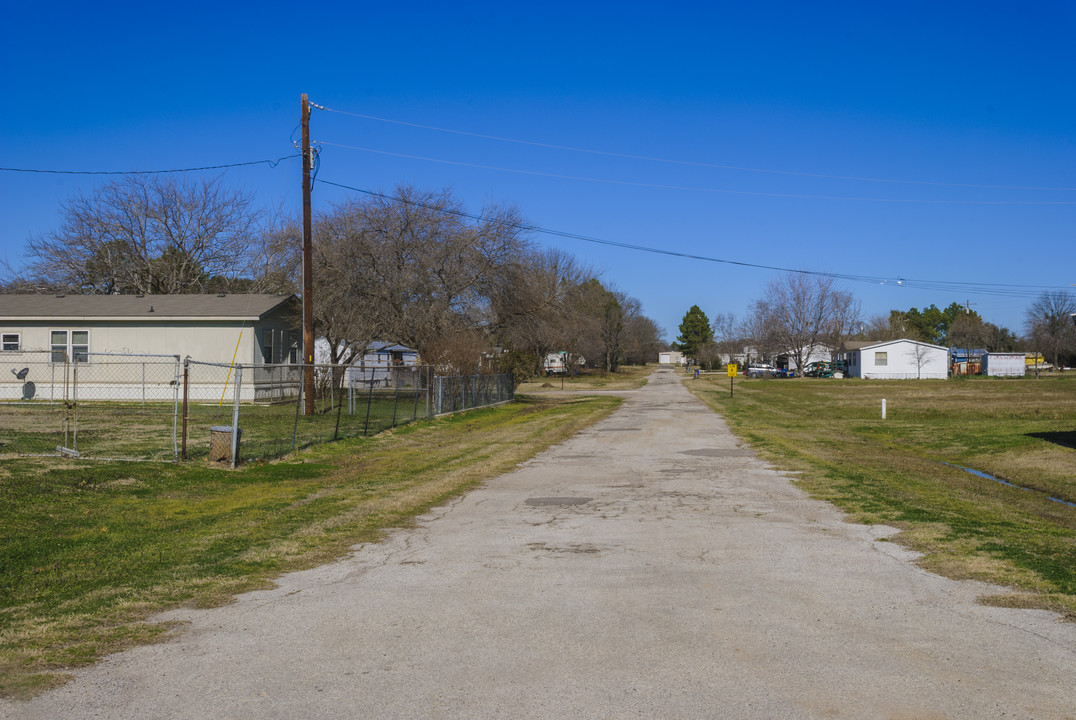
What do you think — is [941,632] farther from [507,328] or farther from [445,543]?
[507,328]

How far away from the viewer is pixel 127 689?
480 cm

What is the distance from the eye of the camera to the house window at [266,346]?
32562 millimetres

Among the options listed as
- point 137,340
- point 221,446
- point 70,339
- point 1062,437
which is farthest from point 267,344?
point 1062,437

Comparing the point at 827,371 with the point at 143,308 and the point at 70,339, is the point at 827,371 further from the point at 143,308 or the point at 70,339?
the point at 70,339

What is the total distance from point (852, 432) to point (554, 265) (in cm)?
5021

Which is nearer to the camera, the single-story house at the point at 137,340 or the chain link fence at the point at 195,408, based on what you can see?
the chain link fence at the point at 195,408

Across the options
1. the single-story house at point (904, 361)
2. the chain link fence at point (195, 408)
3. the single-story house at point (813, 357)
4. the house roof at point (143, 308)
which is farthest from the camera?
the single-story house at point (813, 357)

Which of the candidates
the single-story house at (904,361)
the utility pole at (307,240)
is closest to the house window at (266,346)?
the utility pole at (307,240)

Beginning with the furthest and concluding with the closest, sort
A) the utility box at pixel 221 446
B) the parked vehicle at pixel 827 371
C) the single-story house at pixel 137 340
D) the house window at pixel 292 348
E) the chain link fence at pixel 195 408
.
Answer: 1. the parked vehicle at pixel 827 371
2. the house window at pixel 292 348
3. the single-story house at pixel 137 340
4. the chain link fence at pixel 195 408
5. the utility box at pixel 221 446

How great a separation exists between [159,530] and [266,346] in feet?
80.3

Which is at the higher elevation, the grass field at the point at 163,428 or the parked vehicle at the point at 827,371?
the parked vehicle at the point at 827,371

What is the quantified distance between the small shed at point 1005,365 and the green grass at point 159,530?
9074 cm

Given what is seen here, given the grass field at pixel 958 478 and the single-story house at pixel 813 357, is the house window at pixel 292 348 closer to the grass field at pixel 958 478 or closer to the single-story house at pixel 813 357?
the grass field at pixel 958 478

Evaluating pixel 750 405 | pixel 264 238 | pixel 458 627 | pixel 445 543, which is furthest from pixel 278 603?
pixel 264 238
